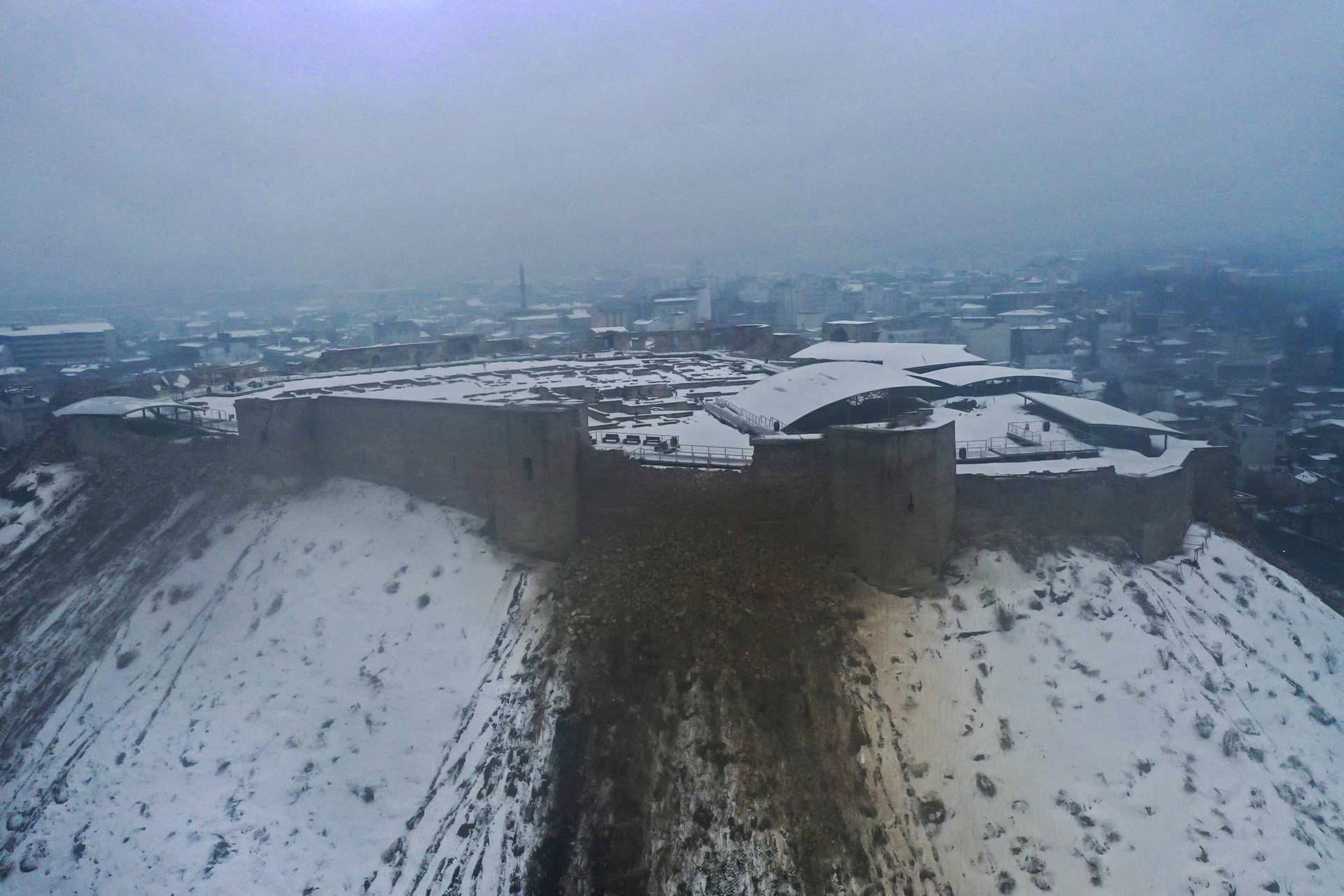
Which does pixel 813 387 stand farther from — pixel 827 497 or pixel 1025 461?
pixel 827 497

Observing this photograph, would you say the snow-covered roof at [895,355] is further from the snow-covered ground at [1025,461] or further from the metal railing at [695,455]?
the metal railing at [695,455]

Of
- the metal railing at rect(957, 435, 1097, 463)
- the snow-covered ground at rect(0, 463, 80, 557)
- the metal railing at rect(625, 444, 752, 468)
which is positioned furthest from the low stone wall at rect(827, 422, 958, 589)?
the snow-covered ground at rect(0, 463, 80, 557)

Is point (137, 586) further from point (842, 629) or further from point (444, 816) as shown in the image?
point (842, 629)

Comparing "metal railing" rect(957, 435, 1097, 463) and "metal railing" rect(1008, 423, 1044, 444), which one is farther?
"metal railing" rect(1008, 423, 1044, 444)

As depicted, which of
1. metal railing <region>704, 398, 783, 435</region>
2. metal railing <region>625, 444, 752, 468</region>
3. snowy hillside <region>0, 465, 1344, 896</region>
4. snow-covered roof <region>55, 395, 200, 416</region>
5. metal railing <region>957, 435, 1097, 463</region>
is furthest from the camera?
snow-covered roof <region>55, 395, 200, 416</region>

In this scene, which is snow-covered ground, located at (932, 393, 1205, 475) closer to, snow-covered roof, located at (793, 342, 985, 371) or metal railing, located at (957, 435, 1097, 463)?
metal railing, located at (957, 435, 1097, 463)
